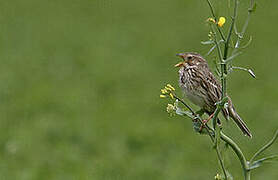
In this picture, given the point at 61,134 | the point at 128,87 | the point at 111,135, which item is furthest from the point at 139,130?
the point at 128,87

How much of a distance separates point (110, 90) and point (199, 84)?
6.37m

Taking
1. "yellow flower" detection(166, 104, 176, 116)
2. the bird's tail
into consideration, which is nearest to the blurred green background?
"yellow flower" detection(166, 104, 176, 116)

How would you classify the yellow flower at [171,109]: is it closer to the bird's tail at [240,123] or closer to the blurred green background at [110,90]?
the blurred green background at [110,90]

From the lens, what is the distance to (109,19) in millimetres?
15930

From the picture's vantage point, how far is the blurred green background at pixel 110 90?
7336mm

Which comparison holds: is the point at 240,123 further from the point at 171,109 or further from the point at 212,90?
the point at 171,109

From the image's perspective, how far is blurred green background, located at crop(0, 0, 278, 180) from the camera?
7.34 meters

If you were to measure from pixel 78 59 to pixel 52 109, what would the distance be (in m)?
3.48

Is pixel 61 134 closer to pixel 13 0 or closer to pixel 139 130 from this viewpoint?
pixel 139 130

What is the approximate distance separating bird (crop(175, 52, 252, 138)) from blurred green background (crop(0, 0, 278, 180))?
3.40 feet

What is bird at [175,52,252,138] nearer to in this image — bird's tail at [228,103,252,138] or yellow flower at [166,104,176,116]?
bird's tail at [228,103,252,138]

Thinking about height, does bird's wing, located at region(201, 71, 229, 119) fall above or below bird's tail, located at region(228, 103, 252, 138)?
above

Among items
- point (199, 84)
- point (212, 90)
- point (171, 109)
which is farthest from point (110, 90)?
point (171, 109)

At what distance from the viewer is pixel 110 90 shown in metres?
10.4
